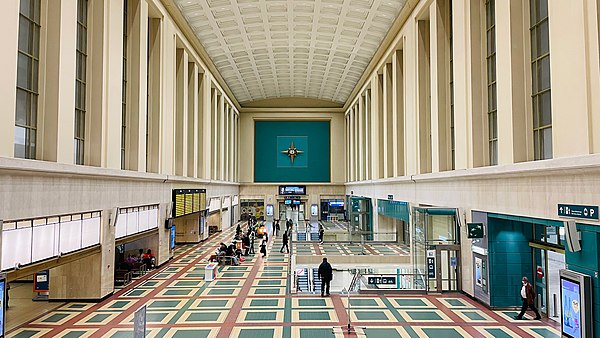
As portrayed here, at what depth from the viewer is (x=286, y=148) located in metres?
49.0

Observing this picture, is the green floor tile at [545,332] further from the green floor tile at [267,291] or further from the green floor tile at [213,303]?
the green floor tile at [213,303]

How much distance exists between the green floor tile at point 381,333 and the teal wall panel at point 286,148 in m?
38.4

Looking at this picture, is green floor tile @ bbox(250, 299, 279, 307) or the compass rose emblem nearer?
green floor tile @ bbox(250, 299, 279, 307)

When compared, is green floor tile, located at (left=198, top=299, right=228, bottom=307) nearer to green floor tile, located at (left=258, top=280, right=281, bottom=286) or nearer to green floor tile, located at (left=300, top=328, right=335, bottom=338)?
green floor tile, located at (left=258, top=280, right=281, bottom=286)

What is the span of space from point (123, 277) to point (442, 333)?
1075 centimetres

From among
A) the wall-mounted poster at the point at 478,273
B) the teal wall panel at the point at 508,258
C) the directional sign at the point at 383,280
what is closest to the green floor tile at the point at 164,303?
the directional sign at the point at 383,280

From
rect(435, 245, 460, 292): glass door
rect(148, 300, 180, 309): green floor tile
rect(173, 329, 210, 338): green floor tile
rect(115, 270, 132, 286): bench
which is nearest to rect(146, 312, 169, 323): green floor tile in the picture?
rect(148, 300, 180, 309): green floor tile

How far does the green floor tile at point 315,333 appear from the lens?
1038cm

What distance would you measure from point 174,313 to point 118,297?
2.93m

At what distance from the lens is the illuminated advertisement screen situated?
28.7ft

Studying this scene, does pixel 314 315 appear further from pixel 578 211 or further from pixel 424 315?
pixel 578 211

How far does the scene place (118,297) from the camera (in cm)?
1439

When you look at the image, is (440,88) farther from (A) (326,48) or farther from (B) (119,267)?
(A) (326,48)

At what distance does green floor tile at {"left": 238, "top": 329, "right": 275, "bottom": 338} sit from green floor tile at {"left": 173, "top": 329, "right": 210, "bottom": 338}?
2.62 feet
